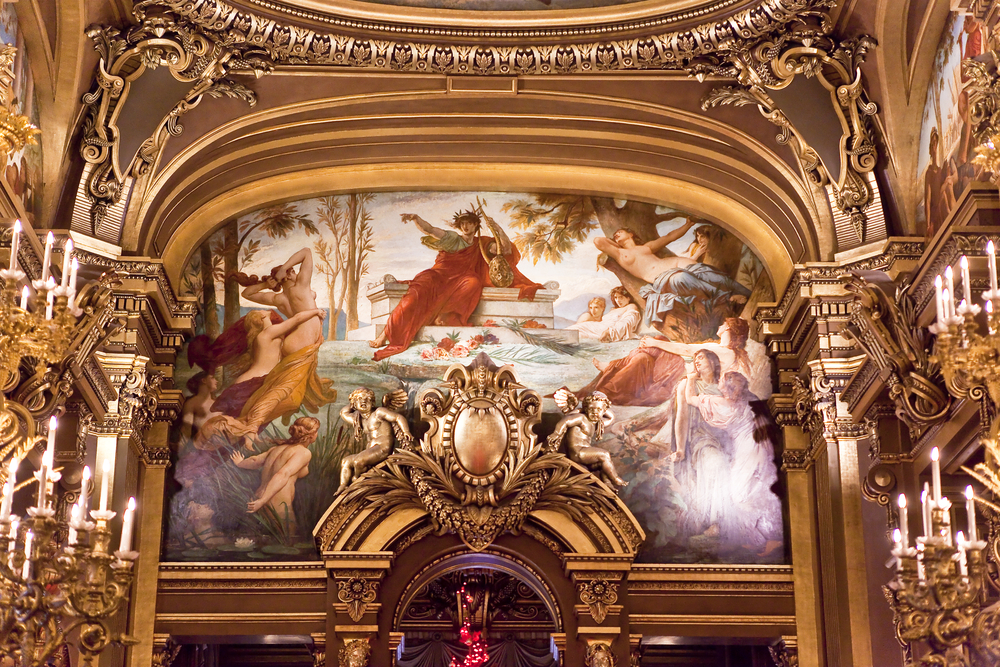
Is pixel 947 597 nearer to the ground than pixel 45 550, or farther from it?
nearer to the ground

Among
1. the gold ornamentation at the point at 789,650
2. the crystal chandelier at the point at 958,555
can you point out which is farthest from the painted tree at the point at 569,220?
the crystal chandelier at the point at 958,555

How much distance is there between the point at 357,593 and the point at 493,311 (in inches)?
131

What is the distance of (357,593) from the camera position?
13.0 metres

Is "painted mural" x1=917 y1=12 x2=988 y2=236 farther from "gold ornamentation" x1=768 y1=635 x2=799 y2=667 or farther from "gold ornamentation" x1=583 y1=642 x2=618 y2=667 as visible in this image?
"gold ornamentation" x1=583 y1=642 x2=618 y2=667

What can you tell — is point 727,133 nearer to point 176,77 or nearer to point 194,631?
point 176,77

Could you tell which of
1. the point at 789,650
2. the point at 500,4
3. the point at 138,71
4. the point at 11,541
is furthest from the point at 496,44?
the point at 11,541

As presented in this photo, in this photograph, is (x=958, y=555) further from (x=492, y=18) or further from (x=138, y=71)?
(x=138, y=71)

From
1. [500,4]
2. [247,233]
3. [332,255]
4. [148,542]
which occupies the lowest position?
[148,542]

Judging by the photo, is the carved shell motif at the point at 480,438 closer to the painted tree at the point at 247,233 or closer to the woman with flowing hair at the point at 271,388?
the woman with flowing hair at the point at 271,388

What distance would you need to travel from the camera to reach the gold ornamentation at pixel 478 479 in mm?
13273

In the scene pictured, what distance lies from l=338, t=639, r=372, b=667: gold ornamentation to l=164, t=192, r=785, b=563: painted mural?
1141 mm

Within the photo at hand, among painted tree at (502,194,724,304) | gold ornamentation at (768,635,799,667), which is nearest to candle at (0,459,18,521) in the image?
painted tree at (502,194,724,304)

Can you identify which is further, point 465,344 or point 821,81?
point 465,344

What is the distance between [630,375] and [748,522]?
6.20 feet
